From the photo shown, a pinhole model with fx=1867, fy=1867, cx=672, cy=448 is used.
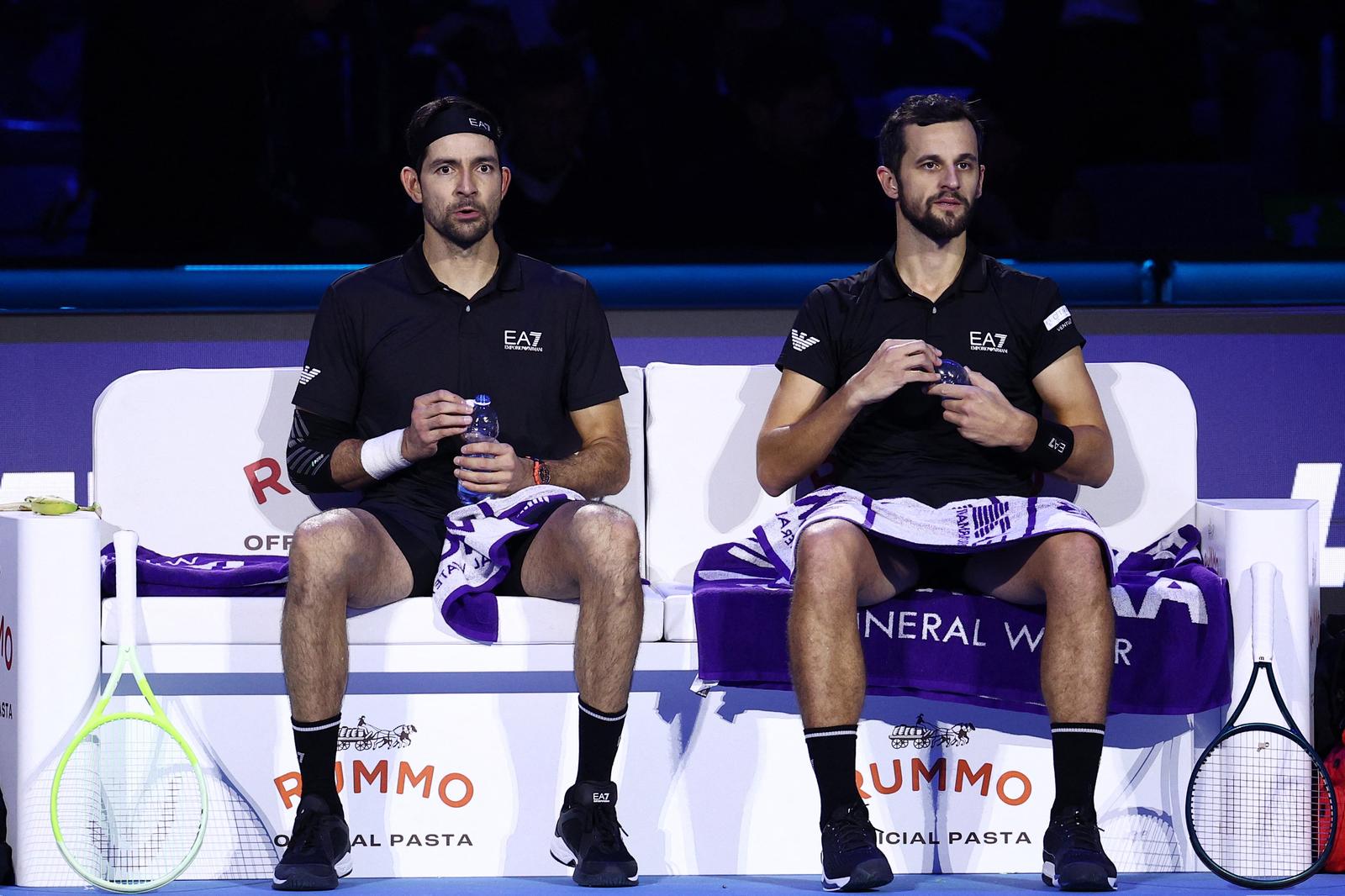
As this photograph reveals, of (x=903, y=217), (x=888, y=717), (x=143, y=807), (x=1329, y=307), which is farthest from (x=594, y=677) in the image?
(x=1329, y=307)

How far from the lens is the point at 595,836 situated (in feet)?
10.9

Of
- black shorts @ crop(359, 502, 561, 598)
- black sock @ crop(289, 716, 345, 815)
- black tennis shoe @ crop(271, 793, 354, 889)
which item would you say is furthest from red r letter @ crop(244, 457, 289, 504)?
black tennis shoe @ crop(271, 793, 354, 889)

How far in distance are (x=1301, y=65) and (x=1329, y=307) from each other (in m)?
0.69

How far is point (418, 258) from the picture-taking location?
13.1ft

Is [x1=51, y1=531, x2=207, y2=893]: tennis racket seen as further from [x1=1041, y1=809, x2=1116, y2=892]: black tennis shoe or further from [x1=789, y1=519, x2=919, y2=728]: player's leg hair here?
[x1=1041, y1=809, x2=1116, y2=892]: black tennis shoe

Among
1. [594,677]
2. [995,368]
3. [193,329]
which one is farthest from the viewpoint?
[193,329]

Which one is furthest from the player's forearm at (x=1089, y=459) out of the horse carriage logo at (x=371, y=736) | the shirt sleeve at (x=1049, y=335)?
the horse carriage logo at (x=371, y=736)

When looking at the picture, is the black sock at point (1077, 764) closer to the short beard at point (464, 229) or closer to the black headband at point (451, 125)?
the short beard at point (464, 229)

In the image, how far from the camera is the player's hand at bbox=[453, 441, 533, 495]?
11.8ft

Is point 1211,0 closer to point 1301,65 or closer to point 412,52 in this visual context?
point 1301,65

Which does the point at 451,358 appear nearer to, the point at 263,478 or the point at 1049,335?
the point at 263,478

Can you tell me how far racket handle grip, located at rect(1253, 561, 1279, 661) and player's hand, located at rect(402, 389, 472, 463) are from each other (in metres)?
1.52

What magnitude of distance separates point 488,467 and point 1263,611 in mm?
1483

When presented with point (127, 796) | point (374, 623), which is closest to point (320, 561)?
point (374, 623)
